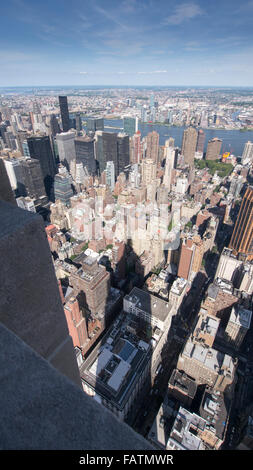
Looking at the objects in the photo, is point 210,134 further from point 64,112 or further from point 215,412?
point 215,412

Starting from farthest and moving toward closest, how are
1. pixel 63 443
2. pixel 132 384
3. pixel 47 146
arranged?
pixel 47 146, pixel 132 384, pixel 63 443

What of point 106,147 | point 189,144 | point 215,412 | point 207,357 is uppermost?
point 106,147

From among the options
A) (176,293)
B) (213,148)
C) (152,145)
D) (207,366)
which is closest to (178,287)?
(176,293)

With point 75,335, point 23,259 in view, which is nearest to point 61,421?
point 23,259

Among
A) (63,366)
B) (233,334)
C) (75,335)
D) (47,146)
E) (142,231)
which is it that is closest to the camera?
(63,366)

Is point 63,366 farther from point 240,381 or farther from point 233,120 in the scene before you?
point 233,120

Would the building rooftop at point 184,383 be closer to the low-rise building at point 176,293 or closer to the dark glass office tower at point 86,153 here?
the low-rise building at point 176,293

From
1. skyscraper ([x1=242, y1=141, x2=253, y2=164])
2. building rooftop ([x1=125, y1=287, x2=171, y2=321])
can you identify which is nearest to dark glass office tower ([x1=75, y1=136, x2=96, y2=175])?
building rooftop ([x1=125, y1=287, x2=171, y2=321])
